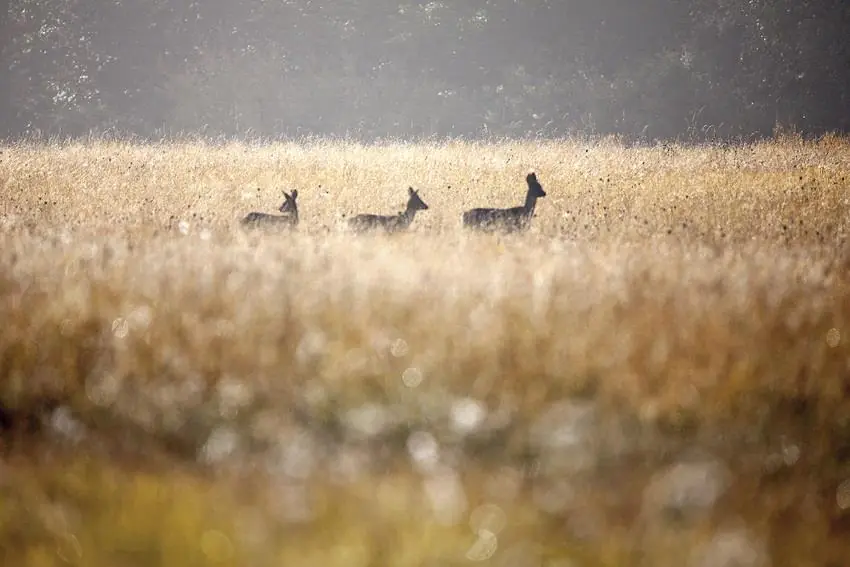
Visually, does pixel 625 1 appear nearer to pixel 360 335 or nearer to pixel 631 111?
pixel 631 111

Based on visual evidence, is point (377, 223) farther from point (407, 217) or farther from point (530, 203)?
point (530, 203)

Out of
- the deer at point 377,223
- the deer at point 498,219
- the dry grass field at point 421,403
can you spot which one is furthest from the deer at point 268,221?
the deer at point 498,219

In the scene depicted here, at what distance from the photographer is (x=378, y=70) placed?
30797 mm

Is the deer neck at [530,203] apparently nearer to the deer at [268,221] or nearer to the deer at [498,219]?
the deer at [498,219]

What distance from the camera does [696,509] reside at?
138 inches

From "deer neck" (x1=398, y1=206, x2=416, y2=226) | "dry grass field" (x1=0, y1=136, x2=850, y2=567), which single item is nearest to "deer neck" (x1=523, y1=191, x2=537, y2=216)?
"deer neck" (x1=398, y1=206, x2=416, y2=226)

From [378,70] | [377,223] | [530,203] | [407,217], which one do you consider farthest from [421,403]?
[378,70]

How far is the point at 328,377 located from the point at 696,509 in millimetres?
1780

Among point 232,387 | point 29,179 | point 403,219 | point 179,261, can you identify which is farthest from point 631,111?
point 232,387

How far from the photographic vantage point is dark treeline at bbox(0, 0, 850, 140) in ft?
94.4

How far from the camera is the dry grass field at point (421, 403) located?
3.25 meters

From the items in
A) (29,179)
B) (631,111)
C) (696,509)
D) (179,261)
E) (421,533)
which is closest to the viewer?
(421,533)

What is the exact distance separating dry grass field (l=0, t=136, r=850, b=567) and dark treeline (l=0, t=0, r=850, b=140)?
2149cm

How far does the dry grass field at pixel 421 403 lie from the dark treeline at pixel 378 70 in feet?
70.5
